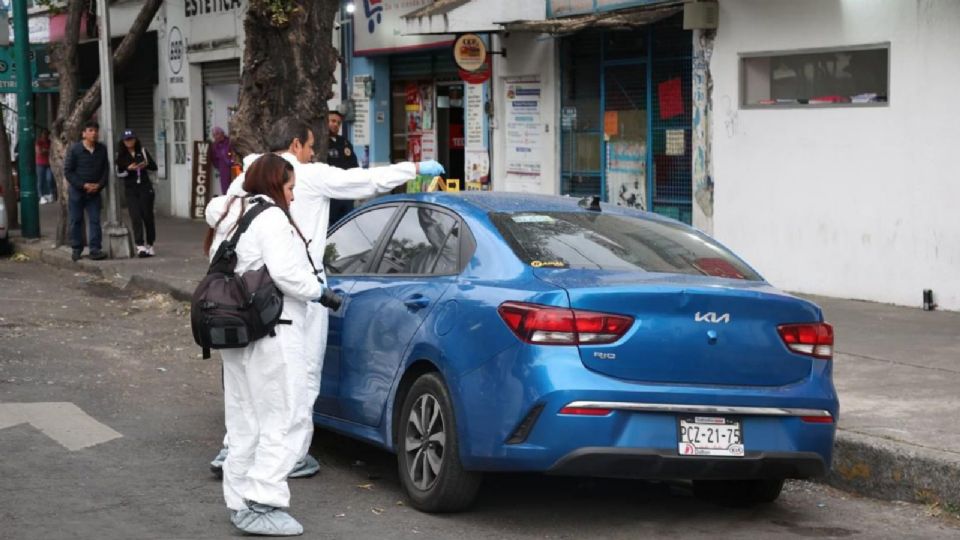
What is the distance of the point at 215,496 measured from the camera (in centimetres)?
745

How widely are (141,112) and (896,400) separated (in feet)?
84.8

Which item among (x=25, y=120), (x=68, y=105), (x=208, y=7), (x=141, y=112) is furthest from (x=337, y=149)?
(x=141, y=112)

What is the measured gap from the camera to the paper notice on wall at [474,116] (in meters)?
20.8

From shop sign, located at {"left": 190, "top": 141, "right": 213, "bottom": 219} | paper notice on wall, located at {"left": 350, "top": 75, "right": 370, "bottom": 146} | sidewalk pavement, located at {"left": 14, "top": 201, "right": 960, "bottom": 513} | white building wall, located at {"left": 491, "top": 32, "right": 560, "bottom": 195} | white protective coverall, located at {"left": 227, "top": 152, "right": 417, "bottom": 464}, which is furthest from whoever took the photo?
shop sign, located at {"left": 190, "top": 141, "right": 213, "bottom": 219}

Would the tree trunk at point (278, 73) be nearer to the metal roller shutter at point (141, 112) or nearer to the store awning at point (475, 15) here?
the store awning at point (475, 15)

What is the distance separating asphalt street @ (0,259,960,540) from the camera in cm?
690

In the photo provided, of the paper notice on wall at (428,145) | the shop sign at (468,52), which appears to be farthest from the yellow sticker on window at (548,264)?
the paper notice on wall at (428,145)

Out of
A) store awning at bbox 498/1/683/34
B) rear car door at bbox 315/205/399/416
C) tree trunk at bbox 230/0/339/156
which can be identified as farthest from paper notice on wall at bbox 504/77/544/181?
rear car door at bbox 315/205/399/416

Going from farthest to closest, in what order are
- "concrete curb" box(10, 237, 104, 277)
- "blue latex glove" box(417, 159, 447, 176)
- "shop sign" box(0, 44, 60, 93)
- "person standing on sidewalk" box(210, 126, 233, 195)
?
"person standing on sidewalk" box(210, 126, 233, 195) → "shop sign" box(0, 44, 60, 93) → "concrete curb" box(10, 237, 104, 277) → "blue latex glove" box(417, 159, 447, 176)

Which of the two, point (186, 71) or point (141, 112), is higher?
point (186, 71)

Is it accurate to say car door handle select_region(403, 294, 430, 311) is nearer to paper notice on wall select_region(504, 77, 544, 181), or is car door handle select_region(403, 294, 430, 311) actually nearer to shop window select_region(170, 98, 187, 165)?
paper notice on wall select_region(504, 77, 544, 181)

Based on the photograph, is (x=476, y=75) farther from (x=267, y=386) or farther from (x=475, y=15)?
(x=267, y=386)

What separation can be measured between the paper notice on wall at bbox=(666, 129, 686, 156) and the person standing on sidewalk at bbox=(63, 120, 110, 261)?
291 inches

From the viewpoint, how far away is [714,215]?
640 inches
